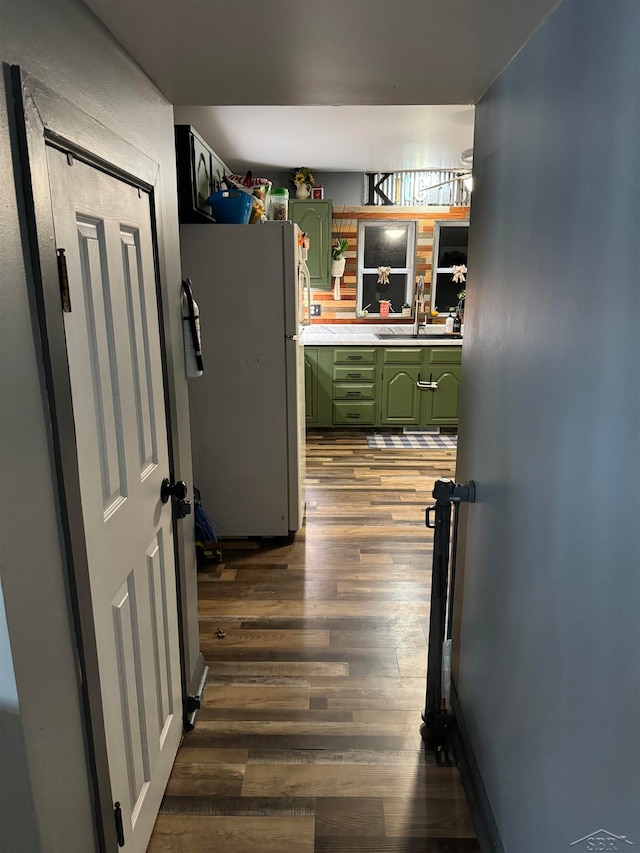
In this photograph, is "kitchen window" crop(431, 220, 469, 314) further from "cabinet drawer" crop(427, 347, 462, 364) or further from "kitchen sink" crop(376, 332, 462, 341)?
"cabinet drawer" crop(427, 347, 462, 364)

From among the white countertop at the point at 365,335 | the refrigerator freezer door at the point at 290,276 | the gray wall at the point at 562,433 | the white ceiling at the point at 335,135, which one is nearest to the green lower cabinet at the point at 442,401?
the white countertop at the point at 365,335

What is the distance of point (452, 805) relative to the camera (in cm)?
171

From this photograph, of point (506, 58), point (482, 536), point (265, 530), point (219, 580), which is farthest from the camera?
point (265, 530)

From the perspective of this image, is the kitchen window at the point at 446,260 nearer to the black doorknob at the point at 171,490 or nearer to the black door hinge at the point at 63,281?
the black doorknob at the point at 171,490

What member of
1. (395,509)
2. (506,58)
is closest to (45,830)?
(506,58)

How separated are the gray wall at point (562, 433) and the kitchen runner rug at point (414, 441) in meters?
3.59

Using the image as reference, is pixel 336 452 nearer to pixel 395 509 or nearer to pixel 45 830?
pixel 395 509

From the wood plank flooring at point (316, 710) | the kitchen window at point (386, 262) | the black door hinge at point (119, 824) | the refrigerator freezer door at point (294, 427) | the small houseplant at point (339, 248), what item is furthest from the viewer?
the kitchen window at point (386, 262)

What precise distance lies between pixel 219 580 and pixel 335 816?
1.49m

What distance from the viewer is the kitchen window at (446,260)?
5750mm

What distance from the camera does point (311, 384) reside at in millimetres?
5477

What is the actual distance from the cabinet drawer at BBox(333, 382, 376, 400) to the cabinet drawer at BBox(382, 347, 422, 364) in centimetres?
30

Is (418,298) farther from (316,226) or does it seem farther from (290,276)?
(290,276)

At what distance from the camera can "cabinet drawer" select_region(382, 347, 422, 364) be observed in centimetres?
540
